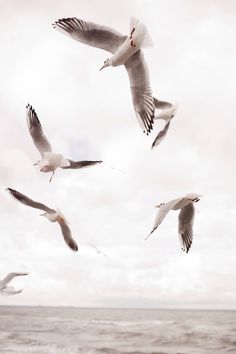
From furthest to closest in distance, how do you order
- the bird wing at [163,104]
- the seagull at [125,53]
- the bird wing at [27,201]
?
the bird wing at [163,104] < the bird wing at [27,201] < the seagull at [125,53]

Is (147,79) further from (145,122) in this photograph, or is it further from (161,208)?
(161,208)

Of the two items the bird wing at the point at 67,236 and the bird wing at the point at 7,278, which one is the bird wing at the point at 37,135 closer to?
the bird wing at the point at 67,236

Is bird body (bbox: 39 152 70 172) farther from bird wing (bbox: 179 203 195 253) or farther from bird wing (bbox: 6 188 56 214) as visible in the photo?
bird wing (bbox: 179 203 195 253)

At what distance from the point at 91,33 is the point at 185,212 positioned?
2242 millimetres

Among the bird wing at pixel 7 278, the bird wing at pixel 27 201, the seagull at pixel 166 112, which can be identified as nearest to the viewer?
the bird wing at pixel 27 201

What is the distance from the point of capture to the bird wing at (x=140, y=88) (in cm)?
475

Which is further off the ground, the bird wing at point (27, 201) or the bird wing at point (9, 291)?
the bird wing at point (27, 201)

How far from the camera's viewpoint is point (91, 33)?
4.83 m

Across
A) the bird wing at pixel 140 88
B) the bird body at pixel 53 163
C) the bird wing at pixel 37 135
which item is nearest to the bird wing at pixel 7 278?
the bird wing at pixel 37 135

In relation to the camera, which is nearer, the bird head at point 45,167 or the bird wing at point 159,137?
the bird head at point 45,167

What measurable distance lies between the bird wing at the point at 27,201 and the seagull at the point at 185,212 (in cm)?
120

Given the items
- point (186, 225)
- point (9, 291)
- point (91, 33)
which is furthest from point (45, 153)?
point (9, 291)

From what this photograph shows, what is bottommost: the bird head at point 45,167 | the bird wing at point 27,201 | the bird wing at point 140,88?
the bird wing at point 27,201

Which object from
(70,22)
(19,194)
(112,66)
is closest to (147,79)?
(112,66)
